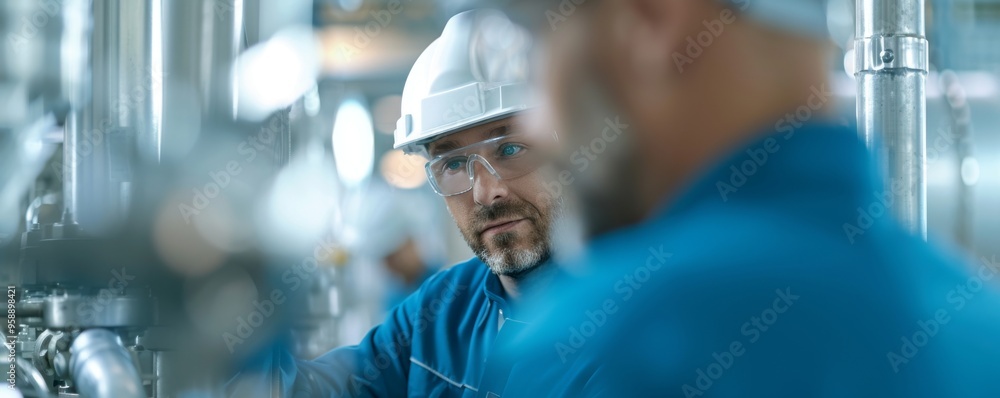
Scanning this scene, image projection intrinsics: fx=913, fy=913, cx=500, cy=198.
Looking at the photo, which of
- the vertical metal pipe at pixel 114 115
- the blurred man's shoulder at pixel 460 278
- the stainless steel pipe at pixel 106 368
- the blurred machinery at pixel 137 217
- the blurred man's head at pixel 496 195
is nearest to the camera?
the blurred machinery at pixel 137 217

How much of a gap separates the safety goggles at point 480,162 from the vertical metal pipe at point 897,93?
2.45 ft

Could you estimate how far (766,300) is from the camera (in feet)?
1.18

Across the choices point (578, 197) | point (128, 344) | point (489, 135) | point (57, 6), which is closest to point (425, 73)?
point (489, 135)

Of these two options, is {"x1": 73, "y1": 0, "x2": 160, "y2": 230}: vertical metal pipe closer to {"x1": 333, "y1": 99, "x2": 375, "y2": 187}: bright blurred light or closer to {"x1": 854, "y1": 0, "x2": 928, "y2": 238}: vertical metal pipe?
{"x1": 854, "y1": 0, "x2": 928, "y2": 238}: vertical metal pipe

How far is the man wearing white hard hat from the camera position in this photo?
1616 millimetres

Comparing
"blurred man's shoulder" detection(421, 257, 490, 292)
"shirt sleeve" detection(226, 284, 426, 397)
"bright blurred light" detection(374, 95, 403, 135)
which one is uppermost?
"bright blurred light" detection(374, 95, 403, 135)

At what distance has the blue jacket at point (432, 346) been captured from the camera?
66.7 inches

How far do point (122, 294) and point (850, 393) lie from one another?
58cm

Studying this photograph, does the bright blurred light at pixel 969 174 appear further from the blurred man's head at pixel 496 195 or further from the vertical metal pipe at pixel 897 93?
the vertical metal pipe at pixel 897 93

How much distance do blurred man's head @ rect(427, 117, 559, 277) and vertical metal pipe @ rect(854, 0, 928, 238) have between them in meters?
0.78

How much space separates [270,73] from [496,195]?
988 millimetres

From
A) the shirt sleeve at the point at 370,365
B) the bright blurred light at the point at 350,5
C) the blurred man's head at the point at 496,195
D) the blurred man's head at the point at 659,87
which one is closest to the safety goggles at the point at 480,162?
the blurred man's head at the point at 496,195

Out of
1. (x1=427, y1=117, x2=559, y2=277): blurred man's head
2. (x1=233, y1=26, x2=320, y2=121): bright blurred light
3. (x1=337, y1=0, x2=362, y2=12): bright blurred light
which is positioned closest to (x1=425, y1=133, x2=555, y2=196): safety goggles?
(x1=427, y1=117, x2=559, y2=277): blurred man's head

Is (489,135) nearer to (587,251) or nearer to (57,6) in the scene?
(57,6)
